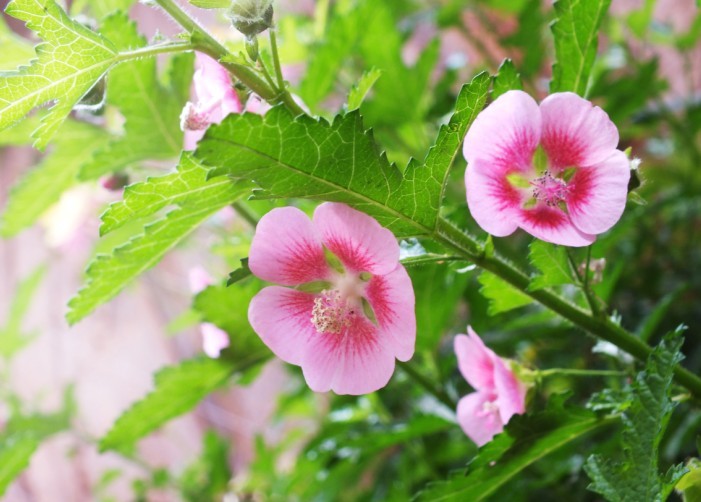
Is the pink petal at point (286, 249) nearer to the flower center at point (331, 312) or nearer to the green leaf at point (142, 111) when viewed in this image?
the flower center at point (331, 312)

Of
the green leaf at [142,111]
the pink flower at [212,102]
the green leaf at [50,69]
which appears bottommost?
the pink flower at [212,102]

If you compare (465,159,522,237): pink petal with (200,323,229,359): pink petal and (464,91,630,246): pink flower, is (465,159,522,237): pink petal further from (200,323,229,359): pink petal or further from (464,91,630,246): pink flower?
(200,323,229,359): pink petal

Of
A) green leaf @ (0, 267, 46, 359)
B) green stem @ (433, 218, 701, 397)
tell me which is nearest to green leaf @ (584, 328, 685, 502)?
green stem @ (433, 218, 701, 397)

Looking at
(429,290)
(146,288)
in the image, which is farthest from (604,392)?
(146,288)

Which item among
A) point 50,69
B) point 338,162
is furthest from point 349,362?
point 50,69

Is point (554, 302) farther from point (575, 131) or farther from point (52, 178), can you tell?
point (52, 178)

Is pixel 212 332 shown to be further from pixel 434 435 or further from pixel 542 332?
pixel 434 435

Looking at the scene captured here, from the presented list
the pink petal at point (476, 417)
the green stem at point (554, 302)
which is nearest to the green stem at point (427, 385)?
the pink petal at point (476, 417)
